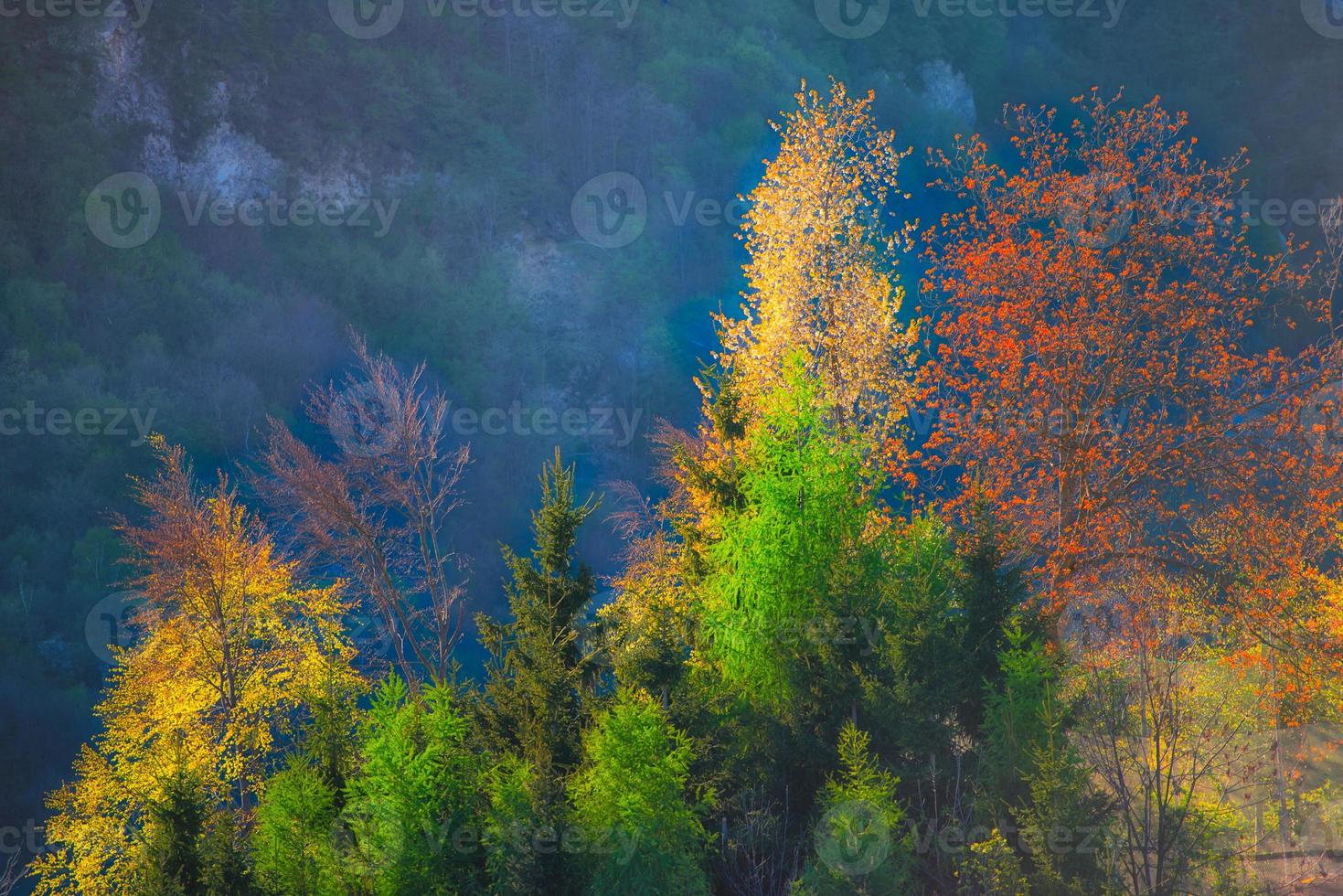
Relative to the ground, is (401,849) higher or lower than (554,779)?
lower

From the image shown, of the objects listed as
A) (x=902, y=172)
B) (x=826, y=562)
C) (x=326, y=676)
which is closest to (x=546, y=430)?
(x=902, y=172)

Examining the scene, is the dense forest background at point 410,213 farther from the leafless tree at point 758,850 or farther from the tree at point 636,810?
the tree at point 636,810

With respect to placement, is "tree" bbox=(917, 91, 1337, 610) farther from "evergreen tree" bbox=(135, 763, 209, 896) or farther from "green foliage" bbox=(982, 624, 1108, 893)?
"evergreen tree" bbox=(135, 763, 209, 896)

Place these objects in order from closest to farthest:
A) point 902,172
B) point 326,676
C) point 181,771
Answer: point 181,771 < point 326,676 < point 902,172

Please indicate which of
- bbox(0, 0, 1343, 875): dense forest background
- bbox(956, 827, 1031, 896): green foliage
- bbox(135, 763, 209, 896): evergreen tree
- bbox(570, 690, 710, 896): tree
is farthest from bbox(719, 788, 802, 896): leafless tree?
bbox(0, 0, 1343, 875): dense forest background

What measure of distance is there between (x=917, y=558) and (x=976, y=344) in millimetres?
Result: 6441

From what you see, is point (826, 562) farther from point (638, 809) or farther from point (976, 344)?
point (976, 344)

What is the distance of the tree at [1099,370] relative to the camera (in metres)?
20.6

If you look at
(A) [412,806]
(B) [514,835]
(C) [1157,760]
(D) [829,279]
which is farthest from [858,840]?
(D) [829,279]

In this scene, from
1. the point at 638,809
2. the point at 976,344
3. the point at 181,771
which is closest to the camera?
the point at 638,809

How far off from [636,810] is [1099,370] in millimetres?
12009

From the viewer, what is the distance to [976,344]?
2306 cm

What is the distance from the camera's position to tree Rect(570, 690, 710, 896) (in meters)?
13.6

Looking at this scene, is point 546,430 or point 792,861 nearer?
point 792,861
